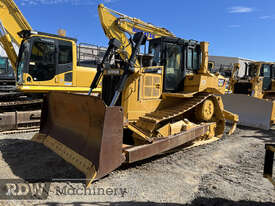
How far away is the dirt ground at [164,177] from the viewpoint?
311 centimetres

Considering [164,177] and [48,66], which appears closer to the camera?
[164,177]

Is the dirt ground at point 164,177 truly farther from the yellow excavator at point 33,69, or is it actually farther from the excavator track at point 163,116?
the yellow excavator at point 33,69

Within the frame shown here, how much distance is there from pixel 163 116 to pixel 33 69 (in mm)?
4789

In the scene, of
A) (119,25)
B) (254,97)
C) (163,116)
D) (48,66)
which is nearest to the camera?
(163,116)

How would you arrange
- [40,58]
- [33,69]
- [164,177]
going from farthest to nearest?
[40,58] → [33,69] → [164,177]

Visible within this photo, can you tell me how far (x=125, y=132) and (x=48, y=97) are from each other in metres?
2.12

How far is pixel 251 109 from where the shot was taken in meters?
8.49

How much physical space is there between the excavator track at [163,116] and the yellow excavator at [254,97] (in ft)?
10.9

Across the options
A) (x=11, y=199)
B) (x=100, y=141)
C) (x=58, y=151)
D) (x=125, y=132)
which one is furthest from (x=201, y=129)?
(x=11, y=199)

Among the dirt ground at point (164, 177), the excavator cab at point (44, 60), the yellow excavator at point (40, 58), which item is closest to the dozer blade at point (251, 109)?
the dirt ground at point (164, 177)

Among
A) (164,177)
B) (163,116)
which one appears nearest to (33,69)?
(163,116)

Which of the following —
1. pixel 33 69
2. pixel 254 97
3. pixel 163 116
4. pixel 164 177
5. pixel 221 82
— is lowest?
pixel 164 177

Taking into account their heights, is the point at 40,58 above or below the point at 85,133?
above

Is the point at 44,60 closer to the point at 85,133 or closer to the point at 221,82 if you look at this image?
the point at 85,133
